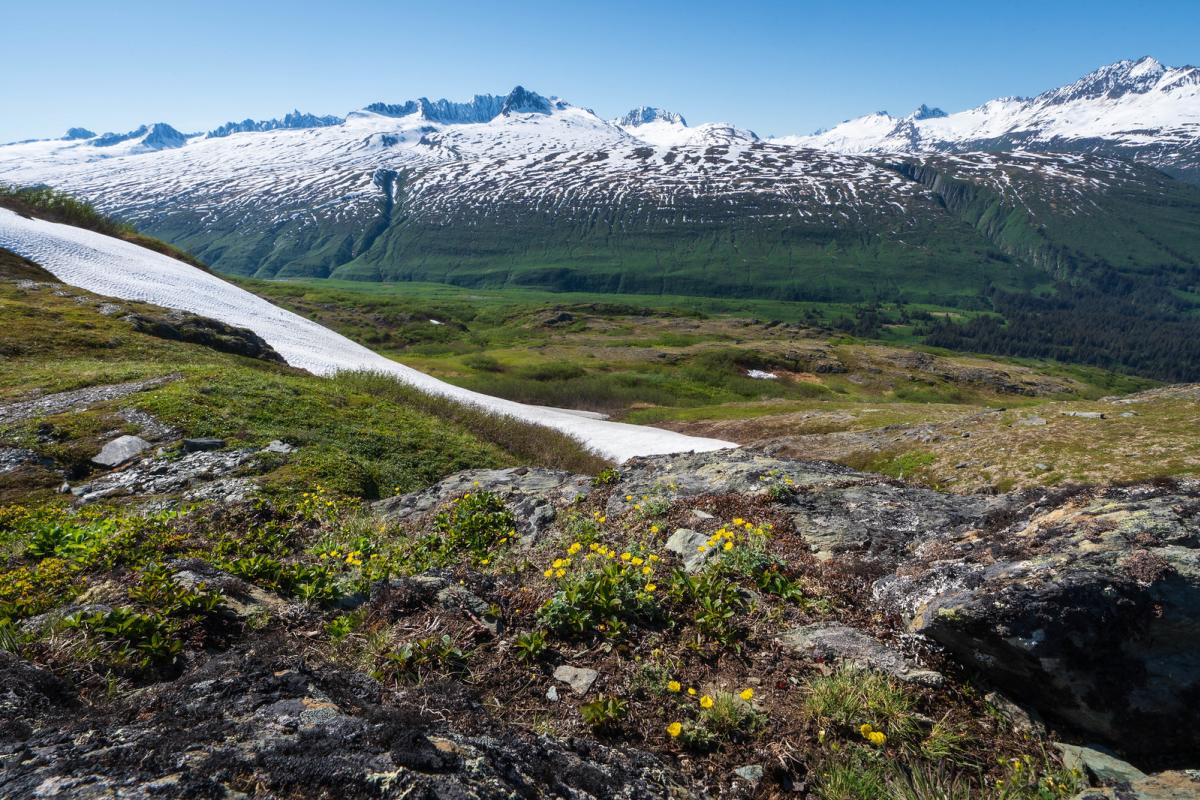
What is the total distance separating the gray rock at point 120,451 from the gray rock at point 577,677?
15276mm

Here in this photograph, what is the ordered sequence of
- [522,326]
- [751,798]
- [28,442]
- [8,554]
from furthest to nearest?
[522,326] → [28,442] → [8,554] → [751,798]

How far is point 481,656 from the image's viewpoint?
5.83m

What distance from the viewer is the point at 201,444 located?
1600cm

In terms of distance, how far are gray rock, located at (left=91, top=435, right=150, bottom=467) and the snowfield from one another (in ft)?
83.2

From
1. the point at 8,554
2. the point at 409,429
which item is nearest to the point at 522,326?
the point at 409,429


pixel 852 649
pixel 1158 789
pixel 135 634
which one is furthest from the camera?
pixel 852 649

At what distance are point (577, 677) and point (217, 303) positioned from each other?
55922 millimetres

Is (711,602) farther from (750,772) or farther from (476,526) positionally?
(476,526)

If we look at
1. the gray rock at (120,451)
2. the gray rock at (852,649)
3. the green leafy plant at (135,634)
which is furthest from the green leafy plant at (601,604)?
the gray rock at (120,451)

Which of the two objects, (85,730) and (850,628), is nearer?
(85,730)

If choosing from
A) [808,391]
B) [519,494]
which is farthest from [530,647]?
[808,391]

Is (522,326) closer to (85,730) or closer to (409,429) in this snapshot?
(409,429)

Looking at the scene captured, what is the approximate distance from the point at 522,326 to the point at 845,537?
567ft

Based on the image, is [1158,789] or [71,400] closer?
[1158,789]
